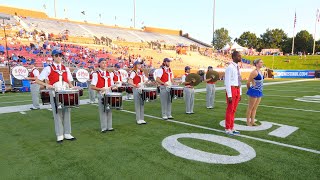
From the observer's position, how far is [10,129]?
22.8 feet

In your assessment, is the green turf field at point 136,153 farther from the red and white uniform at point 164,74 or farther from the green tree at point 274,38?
the green tree at point 274,38

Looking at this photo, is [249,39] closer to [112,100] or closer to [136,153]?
[112,100]

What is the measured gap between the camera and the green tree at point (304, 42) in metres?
79.3

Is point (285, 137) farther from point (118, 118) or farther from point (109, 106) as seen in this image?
point (118, 118)

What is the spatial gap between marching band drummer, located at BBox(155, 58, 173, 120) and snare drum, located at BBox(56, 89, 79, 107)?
2.91 meters

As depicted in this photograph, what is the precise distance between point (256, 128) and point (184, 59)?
3807cm

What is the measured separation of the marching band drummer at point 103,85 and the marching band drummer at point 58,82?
69 cm

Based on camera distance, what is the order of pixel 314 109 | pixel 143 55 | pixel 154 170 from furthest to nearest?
pixel 143 55
pixel 314 109
pixel 154 170

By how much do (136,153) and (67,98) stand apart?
6.52ft

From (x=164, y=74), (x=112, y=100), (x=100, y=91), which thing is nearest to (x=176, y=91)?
(x=164, y=74)

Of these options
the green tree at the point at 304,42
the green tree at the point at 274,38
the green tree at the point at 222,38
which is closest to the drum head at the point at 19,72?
the green tree at the point at 304,42

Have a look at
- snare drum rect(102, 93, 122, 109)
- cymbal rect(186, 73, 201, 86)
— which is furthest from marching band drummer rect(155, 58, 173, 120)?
snare drum rect(102, 93, 122, 109)

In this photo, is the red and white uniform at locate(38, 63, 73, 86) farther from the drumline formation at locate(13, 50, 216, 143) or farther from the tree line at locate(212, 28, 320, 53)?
the tree line at locate(212, 28, 320, 53)

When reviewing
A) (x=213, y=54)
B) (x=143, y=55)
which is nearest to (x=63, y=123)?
(x=143, y=55)
